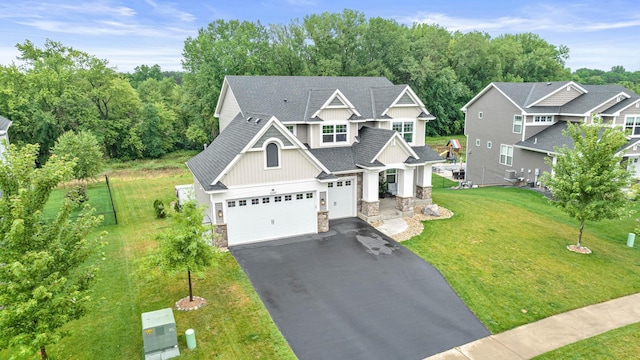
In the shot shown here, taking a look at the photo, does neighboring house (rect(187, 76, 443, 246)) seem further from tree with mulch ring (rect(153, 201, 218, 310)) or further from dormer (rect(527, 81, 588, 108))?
dormer (rect(527, 81, 588, 108))

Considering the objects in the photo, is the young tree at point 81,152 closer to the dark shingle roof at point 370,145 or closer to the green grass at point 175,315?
the green grass at point 175,315

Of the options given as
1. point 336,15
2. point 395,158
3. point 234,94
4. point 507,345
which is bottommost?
point 507,345

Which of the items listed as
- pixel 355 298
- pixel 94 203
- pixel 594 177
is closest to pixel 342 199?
pixel 355 298

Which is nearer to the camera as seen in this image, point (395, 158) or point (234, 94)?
point (395, 158)

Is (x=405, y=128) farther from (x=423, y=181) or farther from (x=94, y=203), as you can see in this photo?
(x=94, y=203)

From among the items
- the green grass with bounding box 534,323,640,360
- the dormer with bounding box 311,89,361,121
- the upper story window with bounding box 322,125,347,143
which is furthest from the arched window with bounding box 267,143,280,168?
the green grass with bounding box 534,323,640,360

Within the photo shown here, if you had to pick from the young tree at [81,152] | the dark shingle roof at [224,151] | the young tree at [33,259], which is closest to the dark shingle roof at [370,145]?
the dark shingle roof at [224,151]

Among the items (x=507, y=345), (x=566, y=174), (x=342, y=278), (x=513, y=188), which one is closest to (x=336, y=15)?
(x=513, y=188)

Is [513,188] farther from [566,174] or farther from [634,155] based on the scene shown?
[566,174]
